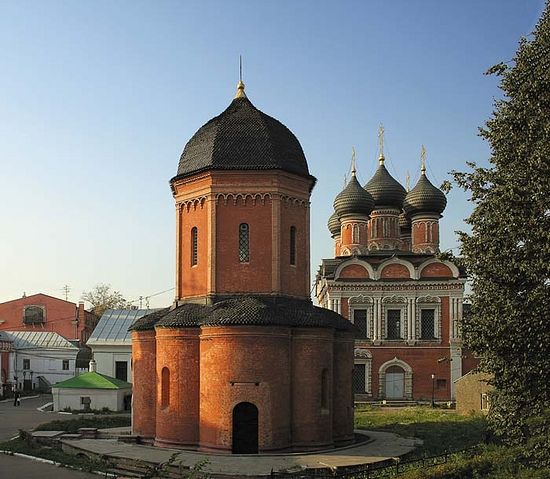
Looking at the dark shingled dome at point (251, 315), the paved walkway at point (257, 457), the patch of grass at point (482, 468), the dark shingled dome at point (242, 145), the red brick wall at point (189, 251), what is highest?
the dark shingled dome at point (242, 145)

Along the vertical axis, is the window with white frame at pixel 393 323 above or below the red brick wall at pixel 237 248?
below

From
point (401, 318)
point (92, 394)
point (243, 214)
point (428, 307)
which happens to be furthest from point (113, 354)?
point (243, 214)

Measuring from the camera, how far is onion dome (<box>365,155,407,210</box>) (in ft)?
149

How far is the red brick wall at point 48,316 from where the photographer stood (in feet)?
191

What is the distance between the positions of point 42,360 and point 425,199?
94.8ft

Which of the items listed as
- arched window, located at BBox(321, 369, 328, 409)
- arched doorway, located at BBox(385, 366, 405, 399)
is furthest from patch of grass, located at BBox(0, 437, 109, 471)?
arched doorway, located at BBox(385, 366, 405, 399)

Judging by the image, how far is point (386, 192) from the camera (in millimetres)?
45719

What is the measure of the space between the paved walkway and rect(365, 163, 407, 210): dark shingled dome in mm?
24912

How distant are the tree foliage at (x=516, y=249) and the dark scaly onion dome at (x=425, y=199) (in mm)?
29156

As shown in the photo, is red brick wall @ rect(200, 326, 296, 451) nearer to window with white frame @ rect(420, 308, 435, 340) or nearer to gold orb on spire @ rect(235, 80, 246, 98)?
gold orb on spire @ rect(235, 80, 246, 98)

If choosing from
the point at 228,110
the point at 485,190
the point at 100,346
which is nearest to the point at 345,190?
the point at 100,346

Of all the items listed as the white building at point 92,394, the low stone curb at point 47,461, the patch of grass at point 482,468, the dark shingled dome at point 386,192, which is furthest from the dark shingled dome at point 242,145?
the dark shingled dome at point 386,192

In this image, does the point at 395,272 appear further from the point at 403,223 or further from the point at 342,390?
the point at 342,390

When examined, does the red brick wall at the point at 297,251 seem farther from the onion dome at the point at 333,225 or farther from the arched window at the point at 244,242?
the onion dome at the point at 333,225
